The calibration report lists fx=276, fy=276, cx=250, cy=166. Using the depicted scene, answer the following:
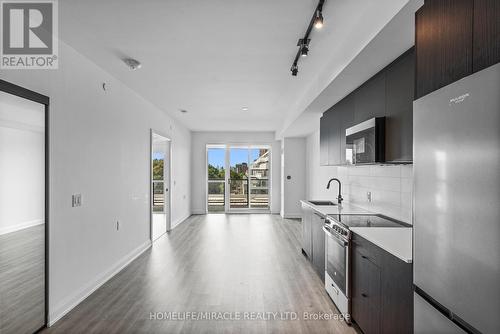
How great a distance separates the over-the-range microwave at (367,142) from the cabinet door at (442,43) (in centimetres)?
109

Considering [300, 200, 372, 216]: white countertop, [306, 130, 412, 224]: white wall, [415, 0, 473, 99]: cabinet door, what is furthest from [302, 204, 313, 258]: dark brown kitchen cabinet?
[415, 0, 473, 99]: cabinet door

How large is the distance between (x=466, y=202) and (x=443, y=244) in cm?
24

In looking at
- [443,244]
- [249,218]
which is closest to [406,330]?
[443,244]

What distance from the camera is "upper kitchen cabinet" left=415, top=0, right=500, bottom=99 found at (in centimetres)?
102

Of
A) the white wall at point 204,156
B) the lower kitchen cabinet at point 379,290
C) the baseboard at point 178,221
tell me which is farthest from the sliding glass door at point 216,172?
the lower kitchen cabinet at point 379,290

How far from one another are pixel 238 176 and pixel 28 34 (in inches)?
267

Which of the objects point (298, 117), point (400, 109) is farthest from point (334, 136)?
point (400, 109)

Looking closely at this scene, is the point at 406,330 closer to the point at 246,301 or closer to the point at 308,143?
the point at 246,301

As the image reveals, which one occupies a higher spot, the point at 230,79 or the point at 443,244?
the point at 230,79

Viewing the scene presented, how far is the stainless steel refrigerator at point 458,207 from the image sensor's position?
956 mm

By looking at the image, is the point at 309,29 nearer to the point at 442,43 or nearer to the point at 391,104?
the point at 391,104

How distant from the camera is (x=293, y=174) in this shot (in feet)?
26.0

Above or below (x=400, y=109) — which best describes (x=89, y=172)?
below

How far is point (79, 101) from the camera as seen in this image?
2.97m
